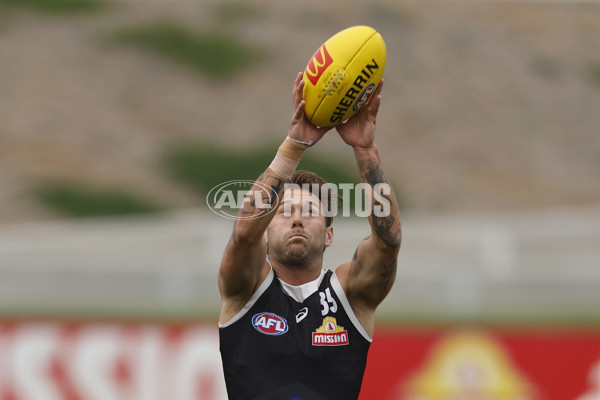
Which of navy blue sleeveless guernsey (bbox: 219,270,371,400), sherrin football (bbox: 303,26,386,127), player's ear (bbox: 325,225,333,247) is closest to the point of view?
sherrin football (bbox: 303,26,386,127)

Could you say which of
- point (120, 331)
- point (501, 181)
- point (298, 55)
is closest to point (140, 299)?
point (120, 331)

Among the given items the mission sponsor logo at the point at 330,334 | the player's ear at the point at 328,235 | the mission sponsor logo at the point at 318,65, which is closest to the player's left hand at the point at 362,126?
the mission sponsor logo at the point at 318,65

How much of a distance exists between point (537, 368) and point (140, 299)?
4.35 metres

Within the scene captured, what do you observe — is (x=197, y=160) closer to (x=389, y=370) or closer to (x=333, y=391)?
(x=389, y=370)

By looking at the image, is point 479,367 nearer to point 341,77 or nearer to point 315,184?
point 315,184

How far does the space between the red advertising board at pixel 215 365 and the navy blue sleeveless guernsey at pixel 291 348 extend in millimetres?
4663

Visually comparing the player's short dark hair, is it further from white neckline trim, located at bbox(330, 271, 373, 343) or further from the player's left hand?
the player's left hand

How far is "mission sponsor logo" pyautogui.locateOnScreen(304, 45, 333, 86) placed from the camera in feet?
16.5

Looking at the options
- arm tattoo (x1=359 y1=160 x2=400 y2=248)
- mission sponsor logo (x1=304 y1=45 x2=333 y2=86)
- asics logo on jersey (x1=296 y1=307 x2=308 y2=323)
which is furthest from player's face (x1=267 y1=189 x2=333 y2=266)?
mission sponsor logo (x1=304 y1=45 x2=333 y2=86)

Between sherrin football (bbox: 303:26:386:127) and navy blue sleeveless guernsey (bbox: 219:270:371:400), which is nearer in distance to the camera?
sherrin football (bbox: 303:26:386:127)

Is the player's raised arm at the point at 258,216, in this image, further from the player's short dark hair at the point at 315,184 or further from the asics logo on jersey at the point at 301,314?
the player's short dark hair at the point at 315,184

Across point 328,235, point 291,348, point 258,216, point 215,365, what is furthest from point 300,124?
point 215,365

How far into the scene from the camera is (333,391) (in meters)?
5.14

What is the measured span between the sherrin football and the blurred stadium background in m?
5.20
